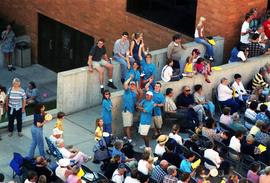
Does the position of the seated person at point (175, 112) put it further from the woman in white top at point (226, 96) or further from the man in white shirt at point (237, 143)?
the man in white shirt at point (237, 143)

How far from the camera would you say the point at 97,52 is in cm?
2134

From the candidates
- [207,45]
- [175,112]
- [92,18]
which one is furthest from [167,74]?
[92,18]

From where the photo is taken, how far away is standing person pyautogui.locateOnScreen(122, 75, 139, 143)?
19625 mm

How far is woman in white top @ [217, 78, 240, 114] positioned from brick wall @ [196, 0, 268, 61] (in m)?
2.69

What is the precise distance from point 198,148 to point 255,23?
262 inches

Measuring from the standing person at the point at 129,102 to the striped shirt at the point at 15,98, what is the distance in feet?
8.70

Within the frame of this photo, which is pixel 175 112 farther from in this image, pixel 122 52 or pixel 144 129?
pixel 122 52

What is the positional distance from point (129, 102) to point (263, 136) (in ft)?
11.7

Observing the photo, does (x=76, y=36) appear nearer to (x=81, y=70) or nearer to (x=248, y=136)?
(x=81, y=70)

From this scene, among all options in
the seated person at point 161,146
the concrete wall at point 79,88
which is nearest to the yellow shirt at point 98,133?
the seated person at point 161,146

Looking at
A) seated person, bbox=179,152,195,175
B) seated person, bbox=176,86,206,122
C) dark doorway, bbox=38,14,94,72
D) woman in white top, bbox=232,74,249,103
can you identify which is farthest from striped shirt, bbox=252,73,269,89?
dark doorway, bbox=38,14,94,72

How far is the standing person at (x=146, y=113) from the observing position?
19281 mm

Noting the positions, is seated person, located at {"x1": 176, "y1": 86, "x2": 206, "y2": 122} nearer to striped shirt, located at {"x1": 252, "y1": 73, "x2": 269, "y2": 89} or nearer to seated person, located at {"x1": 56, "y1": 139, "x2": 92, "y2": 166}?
striped shirt, located at {"x1": 252, "y1": 73, "x2": 269, "y2": 89}

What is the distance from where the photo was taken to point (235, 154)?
18.2 m
